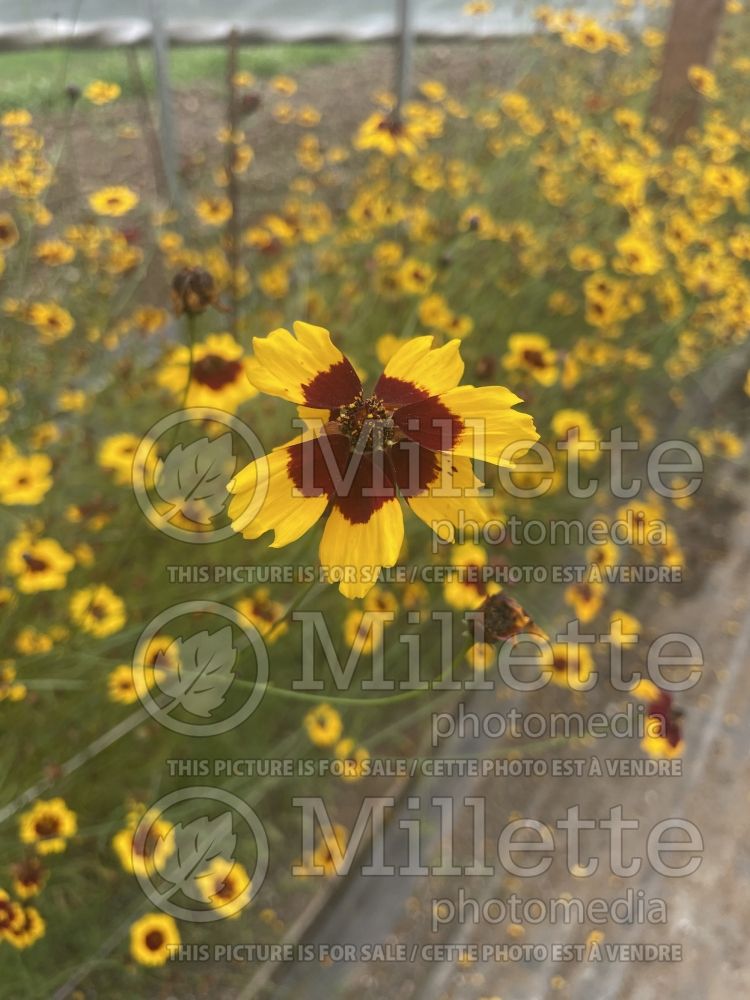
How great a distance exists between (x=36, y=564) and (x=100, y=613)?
115mm

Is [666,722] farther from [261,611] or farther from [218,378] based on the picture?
[218,378]

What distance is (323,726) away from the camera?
113 centimetres

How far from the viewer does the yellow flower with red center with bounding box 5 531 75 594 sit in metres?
1.02

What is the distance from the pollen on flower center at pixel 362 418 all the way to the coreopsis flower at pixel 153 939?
75 centimetres

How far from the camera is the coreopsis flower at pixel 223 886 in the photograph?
97 centimetres

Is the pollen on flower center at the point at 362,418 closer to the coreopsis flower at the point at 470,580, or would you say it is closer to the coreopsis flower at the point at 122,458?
the coreopsis flower at the point at 470,580

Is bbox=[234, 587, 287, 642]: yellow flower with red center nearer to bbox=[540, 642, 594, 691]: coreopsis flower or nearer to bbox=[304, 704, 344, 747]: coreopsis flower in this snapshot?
bbox=[304, 704, 344, 747]: coreopsis flower

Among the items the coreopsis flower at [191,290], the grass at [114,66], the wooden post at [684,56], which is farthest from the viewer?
the wooden post at [684,56]

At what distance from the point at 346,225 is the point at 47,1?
835 mm

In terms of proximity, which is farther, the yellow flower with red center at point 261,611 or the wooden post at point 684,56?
the wooden post at point 684,56

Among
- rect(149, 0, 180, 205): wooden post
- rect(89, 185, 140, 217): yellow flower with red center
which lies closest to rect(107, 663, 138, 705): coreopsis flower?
rect(89, 185, 140, 217): yellow flower with red center

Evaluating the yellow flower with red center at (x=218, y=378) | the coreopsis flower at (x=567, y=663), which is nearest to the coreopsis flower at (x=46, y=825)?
the yellow flower with red center at (x=218, y=378)

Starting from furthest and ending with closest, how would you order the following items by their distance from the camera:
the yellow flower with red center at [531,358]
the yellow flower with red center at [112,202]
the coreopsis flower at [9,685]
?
the yellow flower with red center at [112,202] → the yellow flower with red center at [531,358] → the coreopsis flower at [9,685]

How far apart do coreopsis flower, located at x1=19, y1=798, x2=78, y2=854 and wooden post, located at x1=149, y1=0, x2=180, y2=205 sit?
1.39 m
